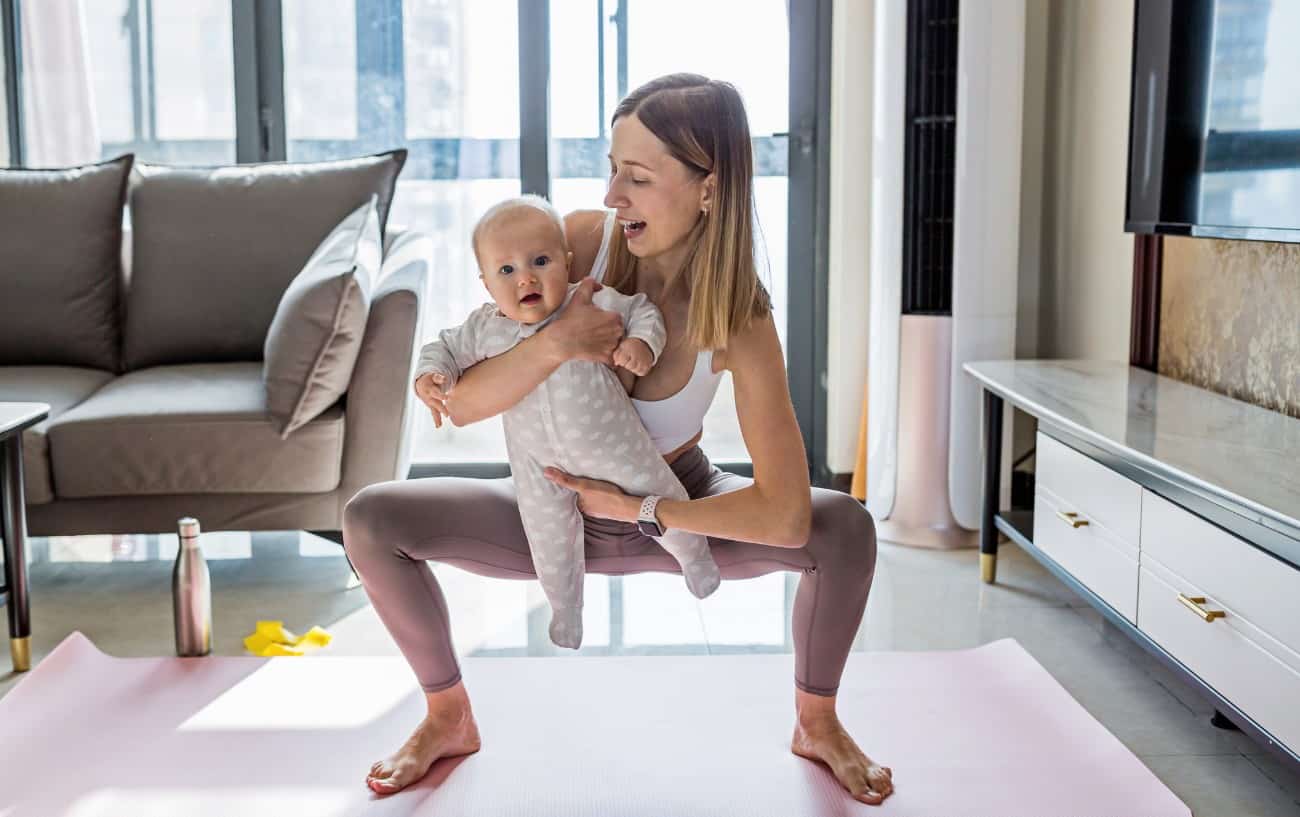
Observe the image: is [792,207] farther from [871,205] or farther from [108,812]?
[108,812]

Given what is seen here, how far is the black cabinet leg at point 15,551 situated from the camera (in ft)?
8.21

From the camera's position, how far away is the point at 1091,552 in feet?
8.47

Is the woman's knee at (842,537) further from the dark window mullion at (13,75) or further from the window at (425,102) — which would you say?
the dark window mullion at (13,75)

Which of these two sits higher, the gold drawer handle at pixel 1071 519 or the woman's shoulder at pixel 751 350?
the woman's shoulder at pixel 751 350

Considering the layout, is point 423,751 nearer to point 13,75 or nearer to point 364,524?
point 364,524

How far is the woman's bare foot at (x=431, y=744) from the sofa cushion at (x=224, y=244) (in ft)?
5.94

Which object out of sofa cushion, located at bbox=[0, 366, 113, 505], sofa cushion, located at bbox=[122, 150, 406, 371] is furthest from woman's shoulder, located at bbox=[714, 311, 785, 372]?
sofa cushion, located at bbox=[122, 150, 406, 371]

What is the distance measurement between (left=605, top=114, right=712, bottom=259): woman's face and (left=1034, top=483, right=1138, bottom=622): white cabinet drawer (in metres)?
1.11

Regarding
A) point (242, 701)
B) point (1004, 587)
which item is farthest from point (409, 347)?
point (1004, 587)

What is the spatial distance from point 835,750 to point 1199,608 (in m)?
0.61

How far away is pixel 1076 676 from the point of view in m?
2.55

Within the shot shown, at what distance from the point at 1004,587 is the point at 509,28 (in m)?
2.26

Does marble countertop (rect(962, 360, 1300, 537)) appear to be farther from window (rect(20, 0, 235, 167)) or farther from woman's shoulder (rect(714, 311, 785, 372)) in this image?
window (rect(20, 0, 235, 167))

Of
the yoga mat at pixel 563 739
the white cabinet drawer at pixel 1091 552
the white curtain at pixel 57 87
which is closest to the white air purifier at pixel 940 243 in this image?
the white cabinet drawer at pixel 1091 552
